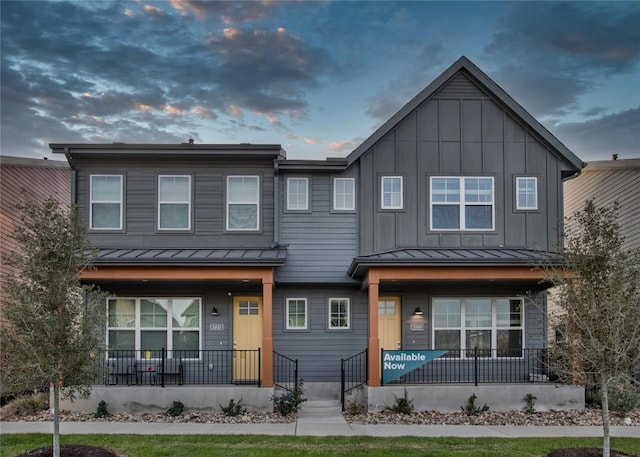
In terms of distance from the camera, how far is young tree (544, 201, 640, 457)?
8.19 m

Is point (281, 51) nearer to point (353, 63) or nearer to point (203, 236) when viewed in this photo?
point (353, 63)

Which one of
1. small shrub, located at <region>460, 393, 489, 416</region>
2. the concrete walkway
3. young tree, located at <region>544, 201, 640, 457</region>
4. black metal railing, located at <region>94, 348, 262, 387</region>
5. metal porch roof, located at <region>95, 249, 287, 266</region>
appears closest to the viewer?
young tree, located at <region>544, 201, 640, 457</region>

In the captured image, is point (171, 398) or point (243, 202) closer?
point (171, 398)

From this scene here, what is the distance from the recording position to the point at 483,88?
1527 cm

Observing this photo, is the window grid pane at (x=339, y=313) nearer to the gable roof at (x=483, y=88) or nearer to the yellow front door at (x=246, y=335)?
the yellow front door at (x=246, y=335)

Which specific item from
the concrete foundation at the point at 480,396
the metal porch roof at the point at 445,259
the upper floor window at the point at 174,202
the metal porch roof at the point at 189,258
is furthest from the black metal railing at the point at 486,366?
the upper floor window at the point at 174,202

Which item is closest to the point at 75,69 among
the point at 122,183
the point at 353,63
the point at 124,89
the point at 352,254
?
the point at 124,89

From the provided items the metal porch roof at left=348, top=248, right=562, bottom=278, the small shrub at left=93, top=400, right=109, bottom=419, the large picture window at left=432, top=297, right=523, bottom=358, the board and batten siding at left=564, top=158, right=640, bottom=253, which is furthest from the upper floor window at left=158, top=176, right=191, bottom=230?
the board and batten siding at left=564, top=158, right=640, bottom=253

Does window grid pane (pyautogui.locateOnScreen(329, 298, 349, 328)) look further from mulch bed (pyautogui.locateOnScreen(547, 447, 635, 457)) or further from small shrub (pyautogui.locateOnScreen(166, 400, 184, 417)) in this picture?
mulch bed (pyautogui.locateOnScreen(547, 447, 635, 457))

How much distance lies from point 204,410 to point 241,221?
508 centimetres

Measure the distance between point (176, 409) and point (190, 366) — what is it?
2.00m

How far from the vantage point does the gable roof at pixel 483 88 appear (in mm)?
14875

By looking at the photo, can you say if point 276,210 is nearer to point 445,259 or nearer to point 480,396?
point 445,259

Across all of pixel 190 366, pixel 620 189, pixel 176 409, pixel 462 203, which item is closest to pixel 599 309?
pixel 462 203
